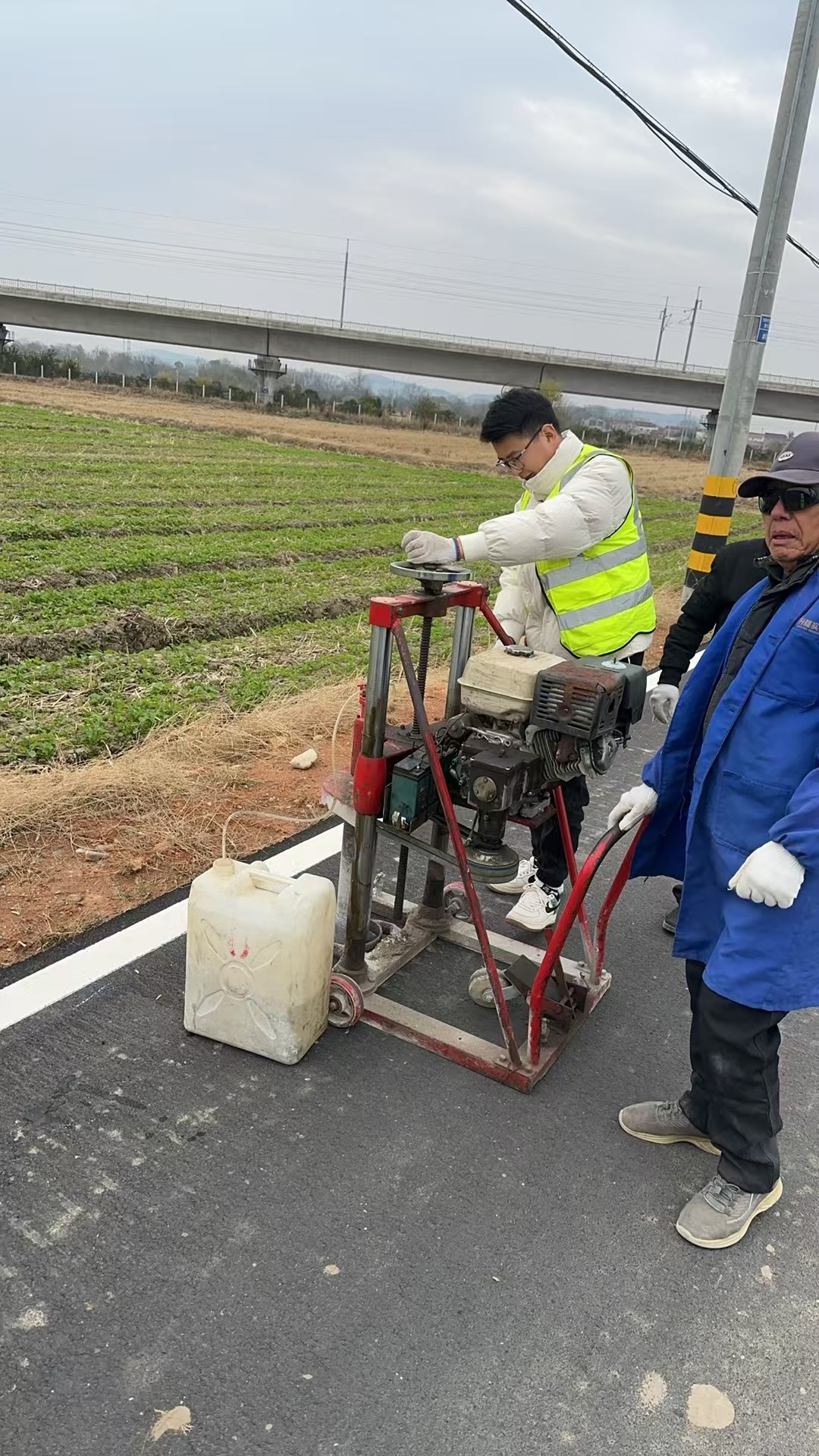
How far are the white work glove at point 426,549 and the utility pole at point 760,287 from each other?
644cm

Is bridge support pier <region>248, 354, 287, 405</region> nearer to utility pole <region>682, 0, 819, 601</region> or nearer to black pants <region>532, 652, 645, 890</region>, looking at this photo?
utility pole <region>682, 0, 819, 601</region>

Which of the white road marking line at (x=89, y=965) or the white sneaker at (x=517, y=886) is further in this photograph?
the white sneaker at (x=517, y=886)

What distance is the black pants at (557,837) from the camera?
3.63 meters

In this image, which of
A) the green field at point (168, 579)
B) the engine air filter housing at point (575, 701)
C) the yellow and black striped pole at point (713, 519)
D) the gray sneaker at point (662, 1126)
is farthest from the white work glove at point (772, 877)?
the yellow and black striped pole at point (713, 519)

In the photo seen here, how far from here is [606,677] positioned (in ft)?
9.36

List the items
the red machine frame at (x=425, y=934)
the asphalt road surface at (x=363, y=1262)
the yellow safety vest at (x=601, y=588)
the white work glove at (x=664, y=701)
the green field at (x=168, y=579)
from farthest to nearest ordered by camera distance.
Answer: the green field at (x=168, y=579), the white work glove at (x=664, y=701), the yellow safety vest at (x=601, y=588), the red machine frame at (x=425, y=934), the asphalt road surface at (x=363, y=1262)

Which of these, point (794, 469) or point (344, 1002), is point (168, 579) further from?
point (794, 469)

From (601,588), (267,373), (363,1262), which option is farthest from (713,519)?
(267,373)

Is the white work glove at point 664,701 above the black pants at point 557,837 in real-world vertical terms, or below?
above

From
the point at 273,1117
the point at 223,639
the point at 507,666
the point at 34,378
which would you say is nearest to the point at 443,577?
the point at 507,666

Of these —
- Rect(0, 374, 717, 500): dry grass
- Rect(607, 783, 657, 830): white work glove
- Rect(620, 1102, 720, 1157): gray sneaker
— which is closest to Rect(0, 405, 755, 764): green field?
Rect(607, 783, 657, 830): white work glove

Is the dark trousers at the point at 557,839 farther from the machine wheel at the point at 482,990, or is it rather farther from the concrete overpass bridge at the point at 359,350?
the concrete overpass bridge at the point at 359,350

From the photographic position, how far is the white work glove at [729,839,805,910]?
2.21 meters

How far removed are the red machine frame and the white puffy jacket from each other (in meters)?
0.17
